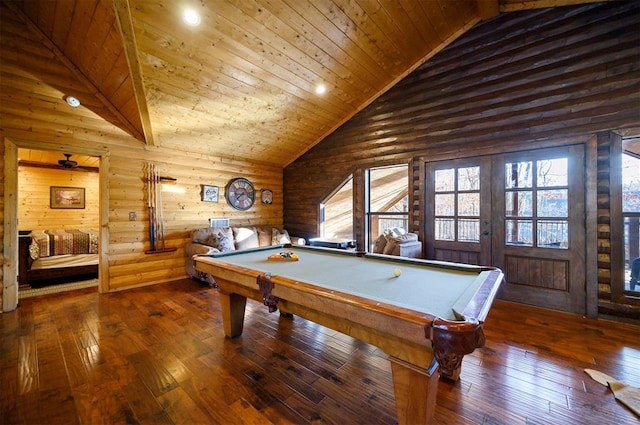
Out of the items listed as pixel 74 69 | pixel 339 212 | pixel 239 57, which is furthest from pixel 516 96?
pixel 74 69

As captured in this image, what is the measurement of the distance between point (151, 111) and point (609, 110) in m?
5.51

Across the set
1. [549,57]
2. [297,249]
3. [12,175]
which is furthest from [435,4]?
[12,175]

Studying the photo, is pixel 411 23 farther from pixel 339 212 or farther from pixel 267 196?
pixel 339 212

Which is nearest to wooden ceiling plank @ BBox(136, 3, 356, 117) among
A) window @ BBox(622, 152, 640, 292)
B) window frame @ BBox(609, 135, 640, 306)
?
window frame @ BBox(609, 135, 640, 306)

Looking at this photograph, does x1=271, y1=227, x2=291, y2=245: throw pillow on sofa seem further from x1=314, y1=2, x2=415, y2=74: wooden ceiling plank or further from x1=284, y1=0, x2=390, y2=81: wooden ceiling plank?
x1=314, y1=2, x2=415, y2=74: wooden ceiling plank

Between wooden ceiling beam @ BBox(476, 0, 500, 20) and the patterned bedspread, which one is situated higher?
wooden ceiling beam @ BBox(476, 0, 500, 20)

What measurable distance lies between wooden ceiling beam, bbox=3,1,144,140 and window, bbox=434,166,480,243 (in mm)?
4770

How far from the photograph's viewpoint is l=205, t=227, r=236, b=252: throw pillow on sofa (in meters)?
4.52

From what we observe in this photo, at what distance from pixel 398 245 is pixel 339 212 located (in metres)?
3.99

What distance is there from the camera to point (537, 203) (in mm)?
3258

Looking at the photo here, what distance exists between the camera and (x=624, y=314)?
2766mm

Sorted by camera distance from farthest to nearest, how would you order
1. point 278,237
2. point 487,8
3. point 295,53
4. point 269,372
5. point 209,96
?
point 278,237, point 209,96, point 295,53, point 487,8, point 269,372

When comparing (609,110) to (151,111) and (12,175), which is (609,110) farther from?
(12,175)

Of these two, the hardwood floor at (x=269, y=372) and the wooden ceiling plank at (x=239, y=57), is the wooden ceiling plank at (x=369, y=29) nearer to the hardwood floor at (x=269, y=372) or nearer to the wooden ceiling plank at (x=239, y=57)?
the wooden ceiling plank at (x=239, y=57)
